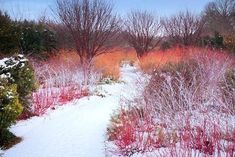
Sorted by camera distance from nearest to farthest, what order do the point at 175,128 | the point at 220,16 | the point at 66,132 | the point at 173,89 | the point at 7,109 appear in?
the point at 175,128 → the point at 7,109 → the point at 66,132 → the point at 173,89 → the point at 220,16

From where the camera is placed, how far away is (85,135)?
26.9ft

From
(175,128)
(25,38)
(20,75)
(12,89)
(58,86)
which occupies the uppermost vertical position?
(25,38)

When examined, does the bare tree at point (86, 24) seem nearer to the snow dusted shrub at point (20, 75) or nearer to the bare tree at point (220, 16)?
the snow dusted shrub at point (20, 75)

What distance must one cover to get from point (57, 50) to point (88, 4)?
3553mm

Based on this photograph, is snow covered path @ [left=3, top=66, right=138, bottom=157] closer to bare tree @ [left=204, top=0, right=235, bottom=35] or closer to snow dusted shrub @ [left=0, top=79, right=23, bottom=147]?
snow dusted shrub @ [left=0, top=79, right=23, bottom=147]

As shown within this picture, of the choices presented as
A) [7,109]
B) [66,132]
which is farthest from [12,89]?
[66,132]

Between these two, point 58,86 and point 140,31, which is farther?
point 140,31

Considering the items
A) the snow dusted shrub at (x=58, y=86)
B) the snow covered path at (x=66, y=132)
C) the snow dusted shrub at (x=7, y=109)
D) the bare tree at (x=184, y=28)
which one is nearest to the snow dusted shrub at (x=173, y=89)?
the snow covered path at (x=66, y=132)

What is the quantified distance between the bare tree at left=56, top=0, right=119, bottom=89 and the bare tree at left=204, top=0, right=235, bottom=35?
111 ft

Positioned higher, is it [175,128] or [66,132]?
[175,128]

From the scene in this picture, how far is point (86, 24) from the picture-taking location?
65.2 ft

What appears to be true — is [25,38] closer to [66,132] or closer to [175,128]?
[66,132]

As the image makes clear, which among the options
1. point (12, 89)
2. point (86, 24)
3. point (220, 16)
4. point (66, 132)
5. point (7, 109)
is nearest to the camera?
point (7, 109)

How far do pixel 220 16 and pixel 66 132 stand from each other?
52.1 m
